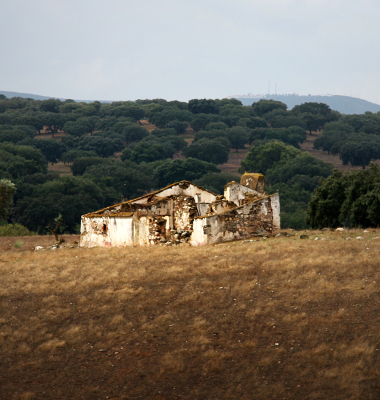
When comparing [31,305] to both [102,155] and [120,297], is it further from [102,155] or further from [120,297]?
[102,155]

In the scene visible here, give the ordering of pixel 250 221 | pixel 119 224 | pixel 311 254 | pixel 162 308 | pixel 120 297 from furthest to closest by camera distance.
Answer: pixel 119 224
pixel 250 221
pixel 311 254
pixel 120 297
pixel 162 308

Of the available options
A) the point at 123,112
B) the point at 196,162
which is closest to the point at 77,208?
the point at 196,162

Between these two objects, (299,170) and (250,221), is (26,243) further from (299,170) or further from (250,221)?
(299,170)

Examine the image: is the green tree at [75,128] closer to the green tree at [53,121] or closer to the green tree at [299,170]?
the green tree at [53,121]

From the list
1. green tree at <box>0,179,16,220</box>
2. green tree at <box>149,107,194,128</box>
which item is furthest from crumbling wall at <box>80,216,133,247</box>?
green tree at <box>149,107,194,128</box>

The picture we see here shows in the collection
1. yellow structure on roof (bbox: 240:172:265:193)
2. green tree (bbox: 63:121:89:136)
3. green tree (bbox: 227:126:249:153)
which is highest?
green tree (bbox: 63:121:89:136)

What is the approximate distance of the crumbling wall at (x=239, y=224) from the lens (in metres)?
24.5

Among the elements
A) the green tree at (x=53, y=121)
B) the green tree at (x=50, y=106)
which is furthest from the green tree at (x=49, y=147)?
the green tree at (x=50, y=106)

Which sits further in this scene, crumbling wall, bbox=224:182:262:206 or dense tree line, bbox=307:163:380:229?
dense tree line, bbox=307:163:380:229

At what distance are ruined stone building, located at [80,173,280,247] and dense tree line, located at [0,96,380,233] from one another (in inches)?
574

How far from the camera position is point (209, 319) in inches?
611

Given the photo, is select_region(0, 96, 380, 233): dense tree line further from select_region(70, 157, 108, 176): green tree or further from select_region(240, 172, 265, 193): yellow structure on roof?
select_region(240, 172, 265, 193): yellow structure on roof

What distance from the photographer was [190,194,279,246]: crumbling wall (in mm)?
24516

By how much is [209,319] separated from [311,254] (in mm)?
6380
